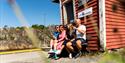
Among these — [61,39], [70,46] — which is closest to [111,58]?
[70,46]

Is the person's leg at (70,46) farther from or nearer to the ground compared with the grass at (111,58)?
nearer to the ground

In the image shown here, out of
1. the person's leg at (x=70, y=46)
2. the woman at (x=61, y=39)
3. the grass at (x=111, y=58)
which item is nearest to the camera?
the grass at (x=111, y=58)

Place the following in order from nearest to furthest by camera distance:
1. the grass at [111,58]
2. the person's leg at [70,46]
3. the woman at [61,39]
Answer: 1. the grass at [111,58]
2. the person's leg at [70,46]
3. the woman at [61,39]

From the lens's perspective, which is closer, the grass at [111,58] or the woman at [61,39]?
the grass at [111,58]

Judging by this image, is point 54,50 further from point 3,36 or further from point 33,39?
point 3,36

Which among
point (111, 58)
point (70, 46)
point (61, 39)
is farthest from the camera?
point (61, 39)

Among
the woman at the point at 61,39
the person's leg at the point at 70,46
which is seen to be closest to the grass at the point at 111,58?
the person's leg at the point at 70,46

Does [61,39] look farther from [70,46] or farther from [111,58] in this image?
[111,58]

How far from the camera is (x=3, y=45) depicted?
2058 cm

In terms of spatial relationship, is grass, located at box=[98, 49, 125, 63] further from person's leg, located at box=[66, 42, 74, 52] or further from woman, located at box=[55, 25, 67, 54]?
woman, located at box=[55, 25, 67, 54]

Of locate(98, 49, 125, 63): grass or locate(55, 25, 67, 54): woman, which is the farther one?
locate(55, 25, 67, 54): woman

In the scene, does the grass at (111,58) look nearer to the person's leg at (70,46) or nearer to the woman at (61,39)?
the person's leg at (70,46)

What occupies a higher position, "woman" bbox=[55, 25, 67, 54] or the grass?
the grass

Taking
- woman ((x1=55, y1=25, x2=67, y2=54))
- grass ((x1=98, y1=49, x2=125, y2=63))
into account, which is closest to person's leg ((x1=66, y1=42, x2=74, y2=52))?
woman ((x1=55, y1=25, x2=67, y2=54))
